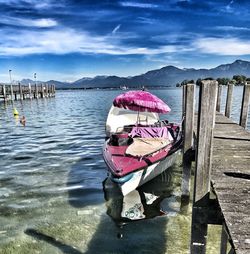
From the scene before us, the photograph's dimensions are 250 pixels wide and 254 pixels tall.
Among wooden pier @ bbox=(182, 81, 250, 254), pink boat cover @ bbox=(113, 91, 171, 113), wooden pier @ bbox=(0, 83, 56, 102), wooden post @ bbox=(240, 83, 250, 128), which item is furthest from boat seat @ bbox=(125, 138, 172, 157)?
wooden pier @ bbox=(0, 83, 56, 102)

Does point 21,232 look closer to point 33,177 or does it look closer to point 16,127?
point 33,177

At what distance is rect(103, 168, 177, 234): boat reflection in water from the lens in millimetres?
9516

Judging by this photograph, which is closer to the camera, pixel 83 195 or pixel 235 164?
pixel 235 164

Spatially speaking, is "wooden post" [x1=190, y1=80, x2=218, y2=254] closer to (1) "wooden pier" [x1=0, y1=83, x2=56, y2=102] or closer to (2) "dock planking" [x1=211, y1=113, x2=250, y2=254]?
(2) "dock planking" [x1=211, y1=113, x2=250, y2=254]

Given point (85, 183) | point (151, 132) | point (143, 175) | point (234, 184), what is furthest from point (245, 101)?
point (234, 184)

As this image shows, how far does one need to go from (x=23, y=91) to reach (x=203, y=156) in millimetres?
66676

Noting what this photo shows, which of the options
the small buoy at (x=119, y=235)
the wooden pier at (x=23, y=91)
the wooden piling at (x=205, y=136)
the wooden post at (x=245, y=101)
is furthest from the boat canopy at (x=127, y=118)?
the wooden pier at (x=23, y=91)

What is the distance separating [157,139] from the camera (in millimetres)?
12609

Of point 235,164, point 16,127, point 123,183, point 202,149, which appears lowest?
point 16,127

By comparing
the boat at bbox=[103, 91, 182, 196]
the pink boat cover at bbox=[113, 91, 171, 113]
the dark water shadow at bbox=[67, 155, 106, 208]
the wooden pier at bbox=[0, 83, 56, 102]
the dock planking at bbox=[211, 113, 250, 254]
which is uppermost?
the pink boat cover at bbox=[113, 91, 171, 113]

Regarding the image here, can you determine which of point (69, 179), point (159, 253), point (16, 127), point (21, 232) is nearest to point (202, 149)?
point (159, 253)

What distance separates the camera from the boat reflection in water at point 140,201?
9516 mm

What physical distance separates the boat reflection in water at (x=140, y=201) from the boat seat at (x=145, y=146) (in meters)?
1.36

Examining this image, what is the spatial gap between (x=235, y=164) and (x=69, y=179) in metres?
7.66
